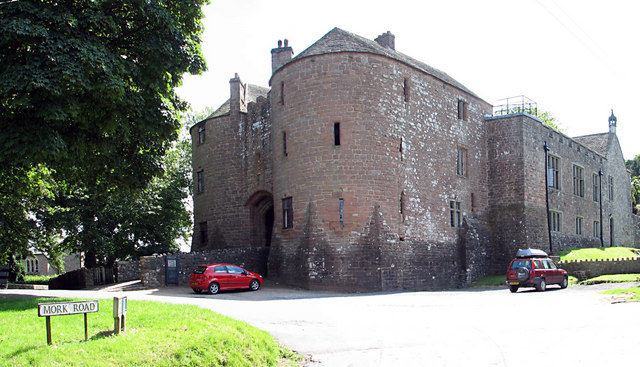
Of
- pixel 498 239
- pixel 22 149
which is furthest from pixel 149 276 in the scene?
pixel 498 239

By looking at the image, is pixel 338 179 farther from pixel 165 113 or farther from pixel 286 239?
pixel 165 113

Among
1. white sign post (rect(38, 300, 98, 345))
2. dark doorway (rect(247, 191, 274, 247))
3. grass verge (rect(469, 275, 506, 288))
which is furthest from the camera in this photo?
dark doorway (rect(247, 191, 274, 247))

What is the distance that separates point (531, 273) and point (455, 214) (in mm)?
8879

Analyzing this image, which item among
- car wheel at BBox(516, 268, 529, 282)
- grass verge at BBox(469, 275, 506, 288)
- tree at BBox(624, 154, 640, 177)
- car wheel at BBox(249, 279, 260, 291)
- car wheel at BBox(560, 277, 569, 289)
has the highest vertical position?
tree at BBox(624, 154, 640, 177)

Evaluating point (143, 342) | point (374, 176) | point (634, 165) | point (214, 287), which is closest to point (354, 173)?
point (374, 176)

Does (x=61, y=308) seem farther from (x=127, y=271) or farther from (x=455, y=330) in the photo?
(x=127, y=271)

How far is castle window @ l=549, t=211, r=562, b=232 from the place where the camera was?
39.9m

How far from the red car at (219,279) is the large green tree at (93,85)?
21.2ft

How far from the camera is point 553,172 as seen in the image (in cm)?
4072

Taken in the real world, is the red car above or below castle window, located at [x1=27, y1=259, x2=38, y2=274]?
above

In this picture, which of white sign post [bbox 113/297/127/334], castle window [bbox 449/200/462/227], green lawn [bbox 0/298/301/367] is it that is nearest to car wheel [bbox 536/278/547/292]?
castle window [bbox 449/200/462/227]

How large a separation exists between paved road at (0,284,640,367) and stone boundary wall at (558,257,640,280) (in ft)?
39.1

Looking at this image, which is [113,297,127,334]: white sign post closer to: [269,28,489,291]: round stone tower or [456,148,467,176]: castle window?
[269,28,489,291]: round stone tower

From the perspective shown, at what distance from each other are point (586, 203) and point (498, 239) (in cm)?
1322
